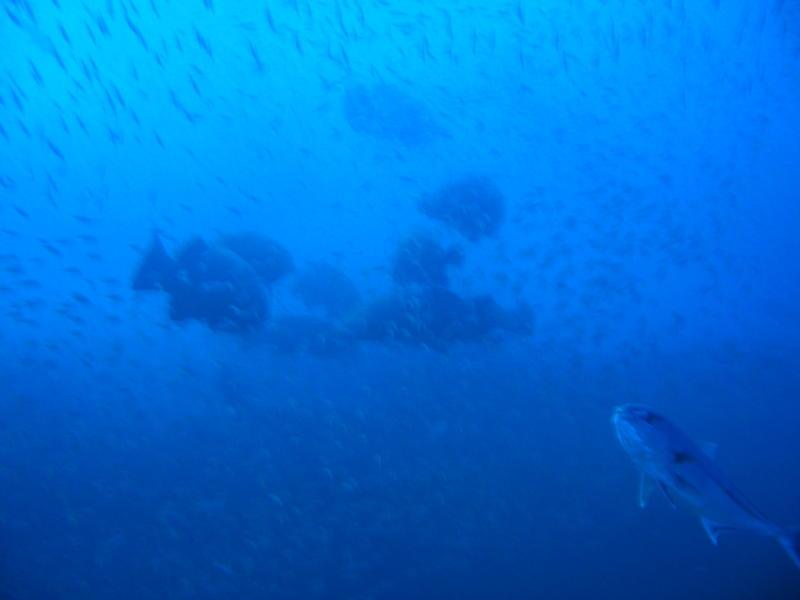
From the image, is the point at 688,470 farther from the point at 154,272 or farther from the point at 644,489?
the point at 154,272

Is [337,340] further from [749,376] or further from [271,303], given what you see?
[749,376]

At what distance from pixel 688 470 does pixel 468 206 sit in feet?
48.9

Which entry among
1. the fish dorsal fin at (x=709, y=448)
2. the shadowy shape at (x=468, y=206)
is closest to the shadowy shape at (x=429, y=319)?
the shadowy shape at (x=468, y=206)

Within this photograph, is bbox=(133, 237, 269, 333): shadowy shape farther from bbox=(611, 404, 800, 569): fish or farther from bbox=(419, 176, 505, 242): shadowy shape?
bbox=(611, 404, 800, 569): fish

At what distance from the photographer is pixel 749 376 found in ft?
70.2

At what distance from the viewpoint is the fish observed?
2564 mm

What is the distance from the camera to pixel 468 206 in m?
16.9

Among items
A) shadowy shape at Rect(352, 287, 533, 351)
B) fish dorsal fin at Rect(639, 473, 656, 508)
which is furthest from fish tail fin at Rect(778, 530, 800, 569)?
shadowy shape at Rect(352, 287, 533, 351)

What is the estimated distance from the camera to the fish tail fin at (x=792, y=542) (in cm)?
255

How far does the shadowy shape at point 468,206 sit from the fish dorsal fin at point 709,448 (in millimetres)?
14437

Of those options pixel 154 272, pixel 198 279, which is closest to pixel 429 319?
pixel 198 279

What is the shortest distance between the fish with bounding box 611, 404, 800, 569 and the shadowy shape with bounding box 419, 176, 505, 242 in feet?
47.7

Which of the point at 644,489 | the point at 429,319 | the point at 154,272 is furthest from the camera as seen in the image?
the point at 429,319

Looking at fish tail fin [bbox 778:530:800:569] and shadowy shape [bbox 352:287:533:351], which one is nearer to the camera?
fish tail fin [bbox 778:530:800:569]
